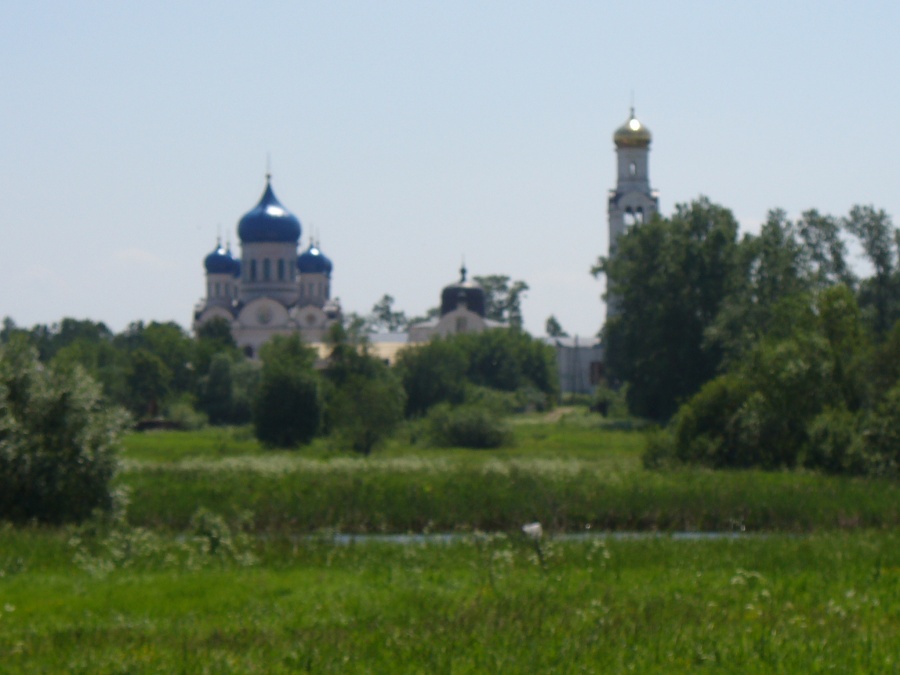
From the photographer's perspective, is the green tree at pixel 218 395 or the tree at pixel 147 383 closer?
the green tree at pixel 218 395

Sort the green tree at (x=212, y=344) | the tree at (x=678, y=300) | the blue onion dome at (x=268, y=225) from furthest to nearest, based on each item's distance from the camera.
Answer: the blue onion dome at (x=268, y=225), the green tree at (x=212, y=344), the tree at (x=678, y=300)

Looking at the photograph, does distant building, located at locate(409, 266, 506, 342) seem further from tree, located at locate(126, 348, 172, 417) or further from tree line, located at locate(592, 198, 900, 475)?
tree line, located at locate(592, 198, 900, 475)

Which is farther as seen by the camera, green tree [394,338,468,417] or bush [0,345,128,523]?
green tree [394,338,468,417]

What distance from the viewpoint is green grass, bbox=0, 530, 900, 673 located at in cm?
1232

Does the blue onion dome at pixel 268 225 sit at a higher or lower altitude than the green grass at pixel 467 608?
higher

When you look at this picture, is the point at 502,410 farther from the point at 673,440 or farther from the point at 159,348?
the point at 159,348

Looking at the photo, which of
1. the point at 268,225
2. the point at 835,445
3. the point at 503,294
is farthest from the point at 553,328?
the point at 835,445

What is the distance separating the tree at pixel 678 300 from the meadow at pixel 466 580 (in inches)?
1090

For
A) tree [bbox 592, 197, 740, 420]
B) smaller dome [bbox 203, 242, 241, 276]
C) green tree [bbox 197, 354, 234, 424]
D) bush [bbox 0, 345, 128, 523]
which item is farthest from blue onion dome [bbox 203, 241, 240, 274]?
→ bush [bbox 0, 345, 128, 523]

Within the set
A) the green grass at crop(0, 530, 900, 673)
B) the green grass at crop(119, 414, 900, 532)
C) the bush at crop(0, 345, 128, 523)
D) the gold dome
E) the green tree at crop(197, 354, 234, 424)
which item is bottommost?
the green grass at crop(0, 530, 900, 673)

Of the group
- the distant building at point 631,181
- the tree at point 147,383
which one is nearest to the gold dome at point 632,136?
the distant building at point 631,181

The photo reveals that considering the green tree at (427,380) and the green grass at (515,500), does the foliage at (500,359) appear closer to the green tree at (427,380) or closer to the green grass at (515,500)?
the green tree at (427,380)

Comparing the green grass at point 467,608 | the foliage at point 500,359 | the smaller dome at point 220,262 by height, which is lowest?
the green grass at point 467,608

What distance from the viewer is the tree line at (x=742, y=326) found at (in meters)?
37.8
